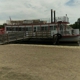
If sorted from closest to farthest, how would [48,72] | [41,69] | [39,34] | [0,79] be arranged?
[0,79] < [48,72] < [41,69] < [39,34]

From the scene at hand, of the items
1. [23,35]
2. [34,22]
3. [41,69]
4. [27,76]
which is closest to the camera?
[27,76]

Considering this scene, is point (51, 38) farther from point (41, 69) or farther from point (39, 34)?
point (41, 69)

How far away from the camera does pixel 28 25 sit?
108ft

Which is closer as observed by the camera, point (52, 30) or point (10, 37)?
point (10, 37)

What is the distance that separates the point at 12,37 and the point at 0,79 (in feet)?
60.9

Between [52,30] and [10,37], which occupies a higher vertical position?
[52,30]

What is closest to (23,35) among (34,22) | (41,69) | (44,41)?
(44,41)

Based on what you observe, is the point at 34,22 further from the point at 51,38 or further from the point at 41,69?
the point at 41,69

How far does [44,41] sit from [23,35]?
11.5ft

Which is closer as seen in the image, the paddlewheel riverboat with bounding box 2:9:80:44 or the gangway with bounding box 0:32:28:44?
the gangway with bounding box 0:32:28:44

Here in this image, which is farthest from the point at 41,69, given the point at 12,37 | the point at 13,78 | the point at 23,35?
the point at 23,35

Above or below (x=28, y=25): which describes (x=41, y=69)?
below

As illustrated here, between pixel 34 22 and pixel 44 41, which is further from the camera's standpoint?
pixel 34 22

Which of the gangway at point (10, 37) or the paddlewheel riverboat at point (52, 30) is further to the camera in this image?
the paddlewheel riverboat at point (52, 30)
